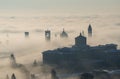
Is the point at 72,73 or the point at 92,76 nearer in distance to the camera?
A: the point at 92,76

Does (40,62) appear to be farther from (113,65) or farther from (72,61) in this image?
(113,65)

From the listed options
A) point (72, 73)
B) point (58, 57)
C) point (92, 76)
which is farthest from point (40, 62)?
point (92, 76)

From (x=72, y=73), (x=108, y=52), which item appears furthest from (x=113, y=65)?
(x=72, y=73)

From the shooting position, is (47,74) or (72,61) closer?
(47,74)

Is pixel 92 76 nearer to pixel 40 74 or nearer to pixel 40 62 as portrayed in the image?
pixel 40 74

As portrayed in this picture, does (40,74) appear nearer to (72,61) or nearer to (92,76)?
(72,61)

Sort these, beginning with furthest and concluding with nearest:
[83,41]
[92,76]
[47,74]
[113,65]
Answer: [83,41] → [113,65] → [47,74] → [92,76]

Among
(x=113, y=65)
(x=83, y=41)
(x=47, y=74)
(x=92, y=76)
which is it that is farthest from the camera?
(x=83, y=41)

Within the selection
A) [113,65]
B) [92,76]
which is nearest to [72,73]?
[113,65]
